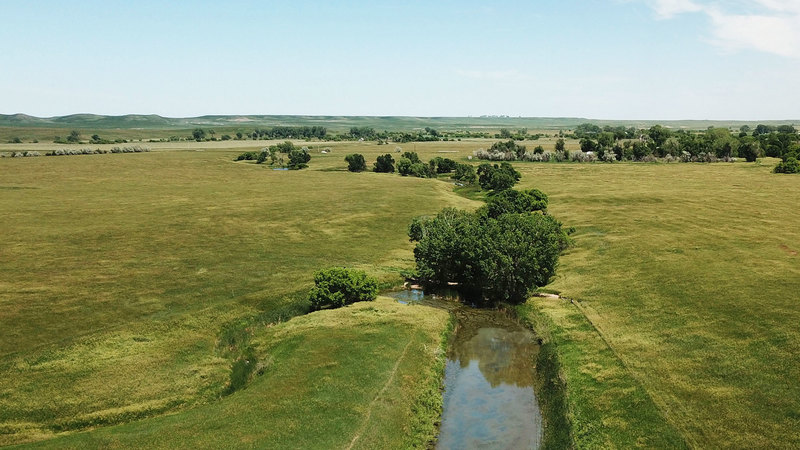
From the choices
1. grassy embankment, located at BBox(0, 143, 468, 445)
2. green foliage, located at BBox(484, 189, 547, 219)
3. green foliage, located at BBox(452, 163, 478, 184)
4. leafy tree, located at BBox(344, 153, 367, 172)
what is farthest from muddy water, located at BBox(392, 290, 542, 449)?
leafy tree, located at BBox(344, 153, 367, 172)

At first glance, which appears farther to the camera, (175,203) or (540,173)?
(540,173)

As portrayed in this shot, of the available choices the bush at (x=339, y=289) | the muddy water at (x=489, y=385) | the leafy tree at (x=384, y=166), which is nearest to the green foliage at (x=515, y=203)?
the muddy water at (x=489, y=385)

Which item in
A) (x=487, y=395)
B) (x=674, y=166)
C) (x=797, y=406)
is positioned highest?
(x=674, y=166)

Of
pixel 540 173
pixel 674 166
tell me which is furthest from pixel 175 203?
pixel 674 166

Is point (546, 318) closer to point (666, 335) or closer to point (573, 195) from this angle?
point (666, 335)

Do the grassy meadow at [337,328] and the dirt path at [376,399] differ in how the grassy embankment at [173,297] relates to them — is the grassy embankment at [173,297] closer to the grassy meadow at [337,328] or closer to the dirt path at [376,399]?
the grassy meadow at [337,328]

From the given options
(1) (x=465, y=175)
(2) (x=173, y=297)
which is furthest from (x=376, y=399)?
(1) (x=465, y=175)
